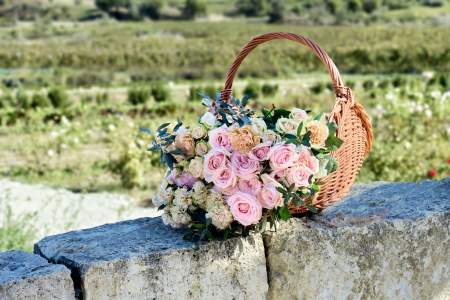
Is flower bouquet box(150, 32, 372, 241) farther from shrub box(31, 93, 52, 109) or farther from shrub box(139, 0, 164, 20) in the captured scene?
shrub box(139, 0, 164, 20)

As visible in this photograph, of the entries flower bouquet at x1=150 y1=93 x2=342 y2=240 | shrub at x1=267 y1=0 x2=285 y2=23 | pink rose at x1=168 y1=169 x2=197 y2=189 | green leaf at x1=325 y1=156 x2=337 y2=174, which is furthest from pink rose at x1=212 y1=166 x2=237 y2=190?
shrub at x1=267 y1=0 x2=285 y2=23

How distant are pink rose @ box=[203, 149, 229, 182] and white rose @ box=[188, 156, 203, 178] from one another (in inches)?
1.5

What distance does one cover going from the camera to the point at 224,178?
258cm

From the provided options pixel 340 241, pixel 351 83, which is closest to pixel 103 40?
pixel 351 83

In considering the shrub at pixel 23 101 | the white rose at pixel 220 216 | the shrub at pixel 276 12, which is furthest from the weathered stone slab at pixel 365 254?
the shrub at pixel 276 12

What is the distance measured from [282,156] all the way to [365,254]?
1.68 ft

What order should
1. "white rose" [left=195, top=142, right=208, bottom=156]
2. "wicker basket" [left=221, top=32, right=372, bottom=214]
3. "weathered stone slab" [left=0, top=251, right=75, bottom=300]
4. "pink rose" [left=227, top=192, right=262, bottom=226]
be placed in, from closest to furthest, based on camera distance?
"weathered stone slab" [left=0, top=251, right=75, bottom=300]
"pink rose" [left=227, top=192, right=262, bottom=226]
"white rose" [left=195, top=142, right=208, bottom=156]
"wicker basket" [left=221, top=32, right=372, bottom=214]

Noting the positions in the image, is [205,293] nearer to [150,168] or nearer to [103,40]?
[150,168]

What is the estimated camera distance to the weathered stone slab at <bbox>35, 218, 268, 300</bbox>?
2.45m

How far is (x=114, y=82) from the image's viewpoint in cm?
2364

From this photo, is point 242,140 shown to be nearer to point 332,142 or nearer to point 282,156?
point 282,156

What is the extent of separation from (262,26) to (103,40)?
8976mm

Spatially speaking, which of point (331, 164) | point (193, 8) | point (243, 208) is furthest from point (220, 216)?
point (193, 8)

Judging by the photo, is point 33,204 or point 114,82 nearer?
point 33,204
